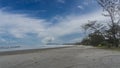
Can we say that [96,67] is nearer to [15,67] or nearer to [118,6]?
[15,67]

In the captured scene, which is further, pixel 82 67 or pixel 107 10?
pixel 107 10

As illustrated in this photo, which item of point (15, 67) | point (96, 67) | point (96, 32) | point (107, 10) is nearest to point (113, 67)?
point (96, 67)

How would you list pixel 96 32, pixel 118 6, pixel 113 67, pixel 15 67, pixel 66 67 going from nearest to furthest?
pixel 113 67, pixel 66 67, pixel 15 67, pixel 118 6, pixel 96 32

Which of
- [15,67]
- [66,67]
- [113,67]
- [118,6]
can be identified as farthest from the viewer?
[118,6]

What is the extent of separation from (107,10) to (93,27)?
2401 cm

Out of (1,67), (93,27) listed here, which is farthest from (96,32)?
(1,67)

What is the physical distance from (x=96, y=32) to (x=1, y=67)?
60.1 meters

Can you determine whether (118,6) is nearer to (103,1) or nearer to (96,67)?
(103,1)

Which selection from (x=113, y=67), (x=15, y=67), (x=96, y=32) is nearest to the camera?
(x=113, y=67)

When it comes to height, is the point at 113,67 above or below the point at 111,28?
below

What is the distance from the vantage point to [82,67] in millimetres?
10570

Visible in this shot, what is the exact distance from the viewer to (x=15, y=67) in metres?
11.8

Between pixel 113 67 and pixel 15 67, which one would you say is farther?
pixel 15 67

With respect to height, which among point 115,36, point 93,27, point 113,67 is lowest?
point 113,67
